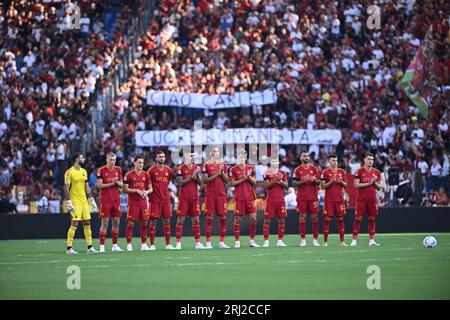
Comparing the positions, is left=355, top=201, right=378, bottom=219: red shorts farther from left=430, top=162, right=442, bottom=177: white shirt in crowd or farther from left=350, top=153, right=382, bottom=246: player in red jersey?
left=430, top=162, right=442, bottom=177: white shirt in crowd

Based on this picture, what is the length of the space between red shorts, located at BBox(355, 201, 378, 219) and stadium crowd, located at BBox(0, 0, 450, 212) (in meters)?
9.13

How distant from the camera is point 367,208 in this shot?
26.3m

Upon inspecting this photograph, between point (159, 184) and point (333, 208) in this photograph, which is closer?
point (159, 184)

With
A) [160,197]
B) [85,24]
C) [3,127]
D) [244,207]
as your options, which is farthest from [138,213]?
[85,24]

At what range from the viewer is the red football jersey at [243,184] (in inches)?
1033

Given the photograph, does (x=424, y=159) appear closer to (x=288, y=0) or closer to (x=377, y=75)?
(x=377, y=75)

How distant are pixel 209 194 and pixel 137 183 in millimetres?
1834

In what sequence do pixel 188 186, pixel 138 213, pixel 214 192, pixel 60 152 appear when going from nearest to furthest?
pixel 138 213 → pixel 188 186 → pixel 214 192 → pixel 60 152

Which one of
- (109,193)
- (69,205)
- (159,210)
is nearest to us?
(69,205)

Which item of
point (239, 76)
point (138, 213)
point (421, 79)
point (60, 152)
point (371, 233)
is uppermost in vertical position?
point (239, 76)

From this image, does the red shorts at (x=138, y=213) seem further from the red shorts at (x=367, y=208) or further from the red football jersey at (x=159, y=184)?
the red shorts at (x=367, y=208)

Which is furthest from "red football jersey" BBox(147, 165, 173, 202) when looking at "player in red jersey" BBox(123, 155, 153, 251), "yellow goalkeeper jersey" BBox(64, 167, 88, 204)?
"yellow goalkeeper jersey" BBox(64, 167, 88, 204)

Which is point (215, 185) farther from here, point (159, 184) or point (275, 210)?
point (275, 210)

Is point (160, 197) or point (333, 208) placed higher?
point (160, 197)
